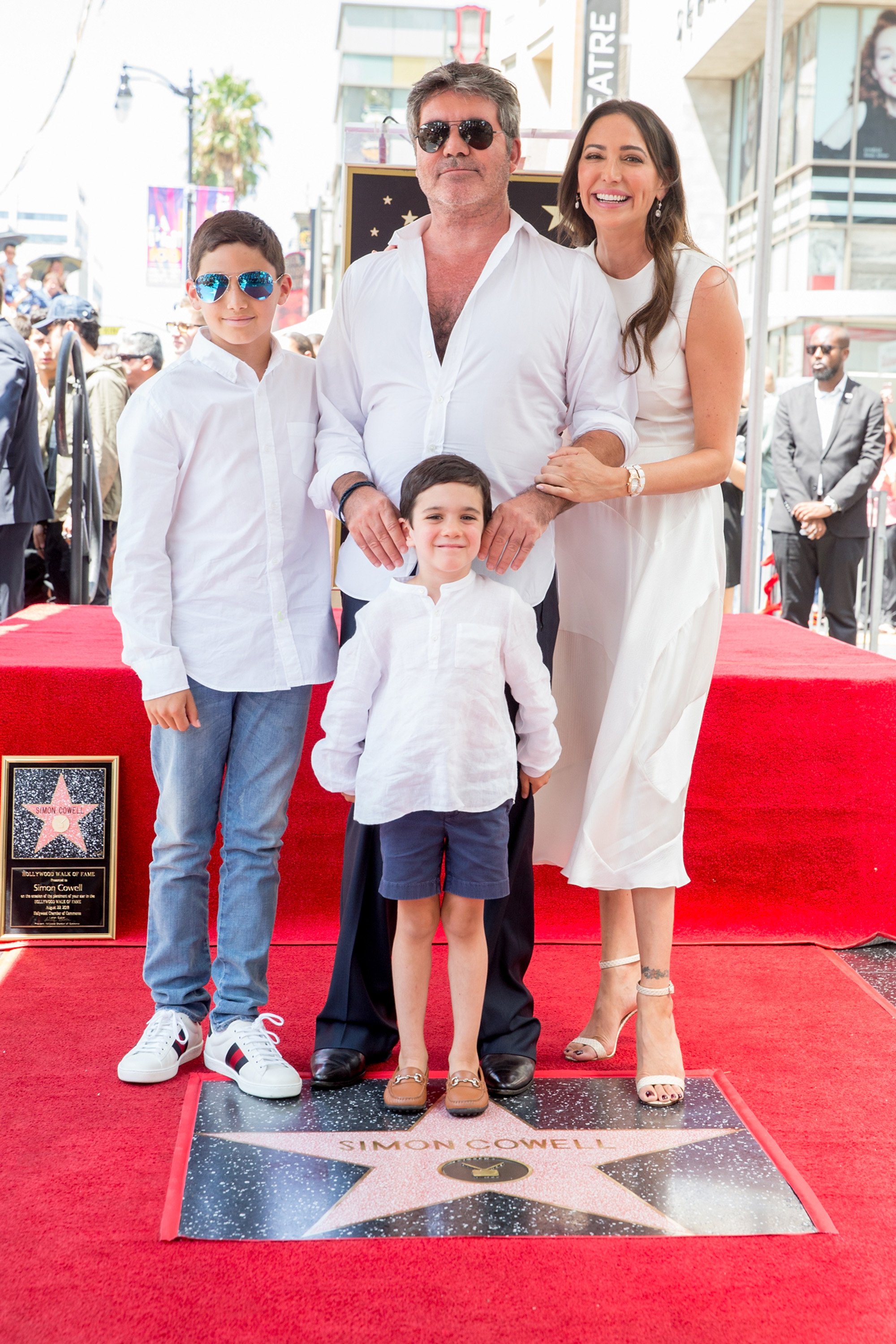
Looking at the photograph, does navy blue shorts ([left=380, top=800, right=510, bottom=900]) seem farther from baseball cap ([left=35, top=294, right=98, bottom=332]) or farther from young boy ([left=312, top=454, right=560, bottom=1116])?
baseball cap ([left=35, top=294, right=98, bottom=332])

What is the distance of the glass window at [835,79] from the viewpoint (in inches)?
499

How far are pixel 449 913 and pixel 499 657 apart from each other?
0.47 metres

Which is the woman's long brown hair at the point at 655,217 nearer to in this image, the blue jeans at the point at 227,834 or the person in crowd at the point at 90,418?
the blue jeans at the point at 227,834

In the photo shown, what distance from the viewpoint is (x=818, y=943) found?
321 cm

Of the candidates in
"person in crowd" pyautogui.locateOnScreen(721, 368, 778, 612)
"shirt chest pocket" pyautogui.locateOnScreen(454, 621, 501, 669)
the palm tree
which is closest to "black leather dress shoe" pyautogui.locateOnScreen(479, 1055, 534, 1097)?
"shirt chest pocket" pyautogui.locateOnScreen(454, 621, 501, 669)

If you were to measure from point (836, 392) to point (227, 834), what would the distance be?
491 centimetres

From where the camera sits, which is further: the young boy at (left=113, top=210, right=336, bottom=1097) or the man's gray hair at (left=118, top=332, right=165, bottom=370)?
the man's gray hair at (left=118, top=332, right=165, bottom=370)

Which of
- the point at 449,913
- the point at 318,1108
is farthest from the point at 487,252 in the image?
the point at 318,1108

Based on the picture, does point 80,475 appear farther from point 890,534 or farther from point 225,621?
point 890,534

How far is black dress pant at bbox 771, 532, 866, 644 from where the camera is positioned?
6.24 metres

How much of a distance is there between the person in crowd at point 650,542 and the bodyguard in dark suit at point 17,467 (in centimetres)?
320

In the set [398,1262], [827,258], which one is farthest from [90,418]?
[827,258]

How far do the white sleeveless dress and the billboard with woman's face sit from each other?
12.3 metres

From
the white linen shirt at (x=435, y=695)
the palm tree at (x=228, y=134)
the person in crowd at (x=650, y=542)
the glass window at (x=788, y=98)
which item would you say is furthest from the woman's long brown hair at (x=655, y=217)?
the palm tree at (x=228, y=134)
